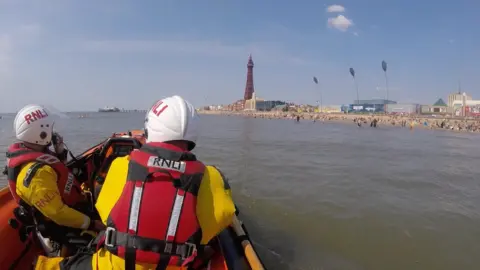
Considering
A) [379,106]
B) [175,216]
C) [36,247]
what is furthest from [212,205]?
[379,106]

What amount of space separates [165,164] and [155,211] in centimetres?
26

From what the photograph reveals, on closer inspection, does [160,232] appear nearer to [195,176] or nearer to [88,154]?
[195,176]

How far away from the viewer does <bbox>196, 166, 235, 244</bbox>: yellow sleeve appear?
5.78ft

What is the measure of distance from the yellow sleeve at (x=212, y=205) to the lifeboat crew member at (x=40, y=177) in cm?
151

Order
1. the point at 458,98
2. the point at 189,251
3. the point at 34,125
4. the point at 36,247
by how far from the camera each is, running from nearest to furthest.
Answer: the point at 189,251 → the point at 34,125 → the point at 36,247 → the point at 458,98

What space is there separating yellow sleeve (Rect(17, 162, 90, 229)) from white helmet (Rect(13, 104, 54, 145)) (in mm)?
370

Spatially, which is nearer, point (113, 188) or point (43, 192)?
point (113, 188)

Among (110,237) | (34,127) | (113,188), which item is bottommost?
(110,237)

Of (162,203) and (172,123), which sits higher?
(172,123)

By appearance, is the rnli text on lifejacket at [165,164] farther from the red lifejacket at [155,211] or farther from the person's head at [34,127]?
the person's head at [34,127]

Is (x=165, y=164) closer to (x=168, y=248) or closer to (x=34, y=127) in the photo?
(x=168, y=248)

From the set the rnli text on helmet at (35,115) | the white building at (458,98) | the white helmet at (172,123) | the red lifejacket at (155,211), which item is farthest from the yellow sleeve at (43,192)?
the white building at (458,98)

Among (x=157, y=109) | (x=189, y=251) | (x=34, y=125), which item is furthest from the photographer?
(x=34, y=125)

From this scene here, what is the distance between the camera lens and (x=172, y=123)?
181cm
